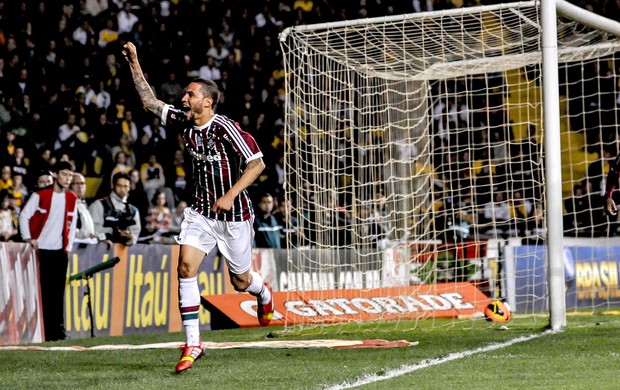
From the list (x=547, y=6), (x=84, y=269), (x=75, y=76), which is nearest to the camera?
(x=547, y=6)

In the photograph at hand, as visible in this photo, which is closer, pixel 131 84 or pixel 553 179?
pixel 553 179

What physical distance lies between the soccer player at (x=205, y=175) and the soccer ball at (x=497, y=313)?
16.3ft

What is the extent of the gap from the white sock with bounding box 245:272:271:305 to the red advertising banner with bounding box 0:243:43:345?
12.0 feet

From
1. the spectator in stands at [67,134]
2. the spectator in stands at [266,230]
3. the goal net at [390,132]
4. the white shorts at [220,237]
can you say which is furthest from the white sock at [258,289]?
the spectator in stands at [67,134]

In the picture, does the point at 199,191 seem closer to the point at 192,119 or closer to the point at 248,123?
the point at 192,119

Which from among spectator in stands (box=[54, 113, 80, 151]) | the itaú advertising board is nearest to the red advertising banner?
the itaú advertising board

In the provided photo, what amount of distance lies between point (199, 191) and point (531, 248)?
33.5ft

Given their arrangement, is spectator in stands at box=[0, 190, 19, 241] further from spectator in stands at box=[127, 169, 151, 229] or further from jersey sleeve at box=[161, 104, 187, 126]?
jersey sleeve at box=[161, 104, 187, 126]

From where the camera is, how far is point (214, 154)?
8.08 metres

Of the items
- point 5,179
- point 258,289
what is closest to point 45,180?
point 5,179

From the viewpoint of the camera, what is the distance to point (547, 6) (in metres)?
11.2

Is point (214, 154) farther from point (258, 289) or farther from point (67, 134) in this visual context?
point (67, 134)

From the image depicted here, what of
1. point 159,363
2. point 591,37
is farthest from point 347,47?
point 159,363

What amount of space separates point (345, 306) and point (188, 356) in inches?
237
